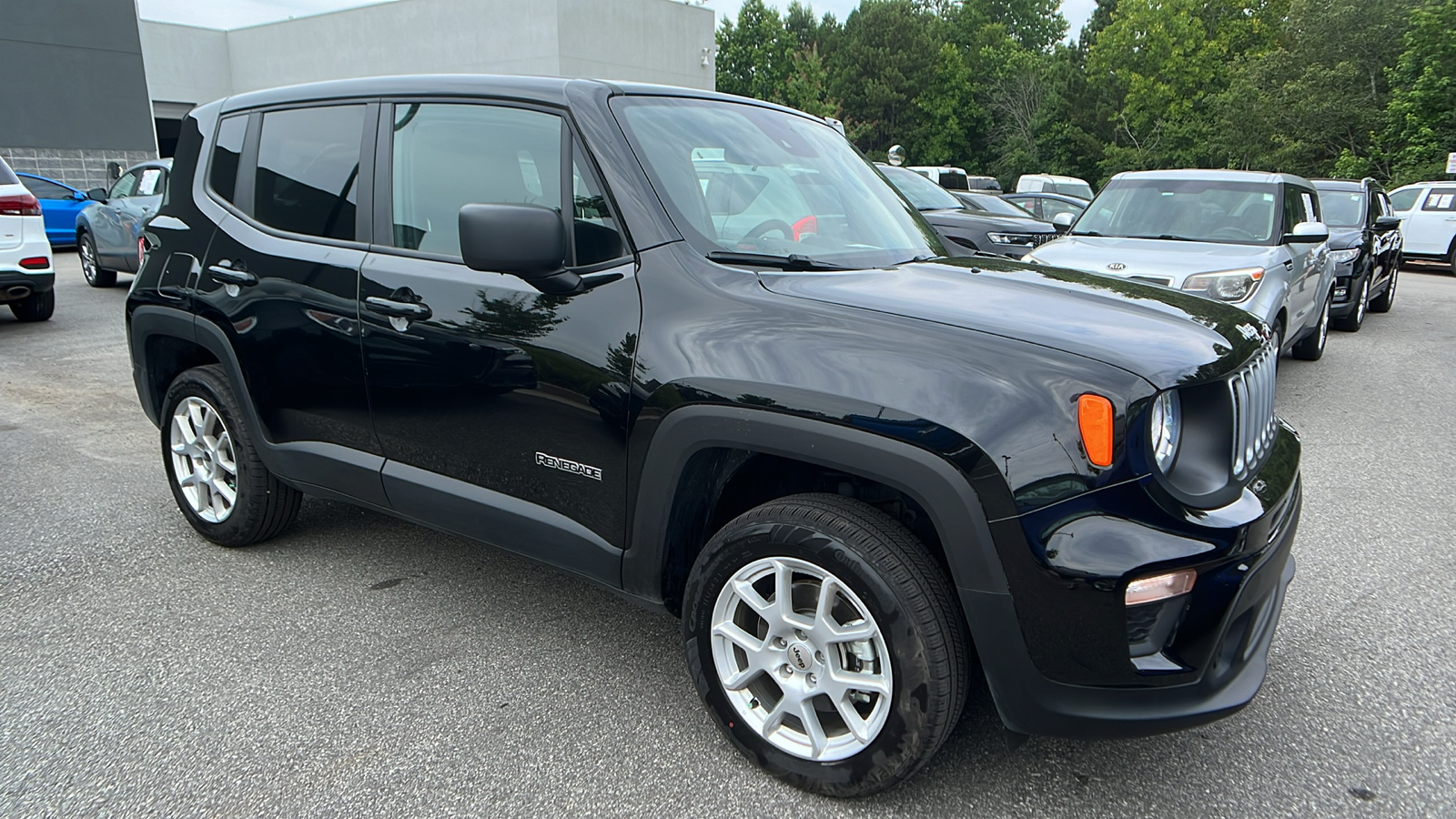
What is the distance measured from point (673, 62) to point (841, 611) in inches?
1297

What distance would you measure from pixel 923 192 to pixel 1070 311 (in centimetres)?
960

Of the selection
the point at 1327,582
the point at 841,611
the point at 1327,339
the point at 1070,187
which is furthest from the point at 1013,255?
the point at 1070,187

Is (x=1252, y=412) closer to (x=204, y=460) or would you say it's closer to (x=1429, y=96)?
(x=204, y=460)

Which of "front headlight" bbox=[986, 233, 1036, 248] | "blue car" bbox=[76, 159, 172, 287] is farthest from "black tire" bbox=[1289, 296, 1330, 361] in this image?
"blue car" bbox=[76, 159, 172, 287]

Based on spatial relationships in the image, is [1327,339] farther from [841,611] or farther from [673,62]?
[673,62]

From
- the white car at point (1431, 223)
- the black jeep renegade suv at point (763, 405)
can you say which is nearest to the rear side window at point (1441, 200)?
the white car at point (1431, 223)

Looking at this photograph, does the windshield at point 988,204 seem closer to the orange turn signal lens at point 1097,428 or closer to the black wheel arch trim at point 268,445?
the black wheel arch trim at point 268,445

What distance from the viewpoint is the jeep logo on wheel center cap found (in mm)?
2373

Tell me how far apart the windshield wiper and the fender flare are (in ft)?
1.57

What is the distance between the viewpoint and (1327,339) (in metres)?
10.1

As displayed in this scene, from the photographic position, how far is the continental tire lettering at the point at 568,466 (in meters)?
2.65

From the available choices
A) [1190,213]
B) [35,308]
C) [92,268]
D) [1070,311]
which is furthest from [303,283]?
[92,268]

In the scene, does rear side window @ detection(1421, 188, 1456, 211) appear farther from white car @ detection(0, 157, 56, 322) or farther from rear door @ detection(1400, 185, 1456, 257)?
white car @ detection(0, 157, 56, 322)

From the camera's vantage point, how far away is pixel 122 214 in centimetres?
1113
